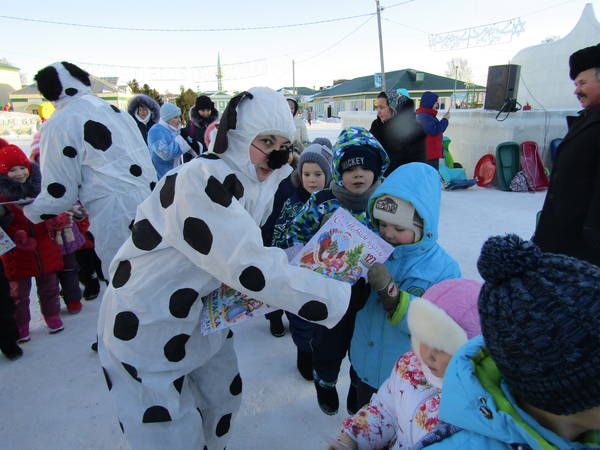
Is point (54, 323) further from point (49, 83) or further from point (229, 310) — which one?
point (229, 310)

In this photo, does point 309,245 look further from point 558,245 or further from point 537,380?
point 558,245

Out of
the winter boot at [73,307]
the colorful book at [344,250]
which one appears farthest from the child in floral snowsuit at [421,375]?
the winter boot at [73,307]

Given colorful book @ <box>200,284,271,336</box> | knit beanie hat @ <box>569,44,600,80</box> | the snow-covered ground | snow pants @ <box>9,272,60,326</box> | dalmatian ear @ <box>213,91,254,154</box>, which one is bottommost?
the snow-covered ground

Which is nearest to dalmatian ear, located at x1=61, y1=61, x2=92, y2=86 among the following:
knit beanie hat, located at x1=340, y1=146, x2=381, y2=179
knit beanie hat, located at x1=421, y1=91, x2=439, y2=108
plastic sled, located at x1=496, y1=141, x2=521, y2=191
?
knit beanie hat, located at x1=340, y1=146, x2=381, y2=179

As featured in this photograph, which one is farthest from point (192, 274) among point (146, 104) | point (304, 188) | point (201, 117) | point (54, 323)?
point (201, 117)

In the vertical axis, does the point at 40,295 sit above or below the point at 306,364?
above

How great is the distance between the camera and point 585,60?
2.10 m

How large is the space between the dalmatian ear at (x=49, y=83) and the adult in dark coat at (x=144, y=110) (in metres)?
3.16

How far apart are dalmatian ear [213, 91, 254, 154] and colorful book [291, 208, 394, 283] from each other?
0.43 meters

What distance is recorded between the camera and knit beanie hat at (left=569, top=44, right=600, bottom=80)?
2.07 metres

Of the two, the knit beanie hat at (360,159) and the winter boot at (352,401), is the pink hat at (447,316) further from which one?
the winter boot at (352,401)

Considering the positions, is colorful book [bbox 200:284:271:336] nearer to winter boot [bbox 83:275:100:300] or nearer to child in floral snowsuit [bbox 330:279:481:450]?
child in floral snowsuit [bbox 330:279:481:450]

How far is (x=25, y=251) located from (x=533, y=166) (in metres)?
7.71

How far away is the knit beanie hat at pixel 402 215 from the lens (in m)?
1.50
